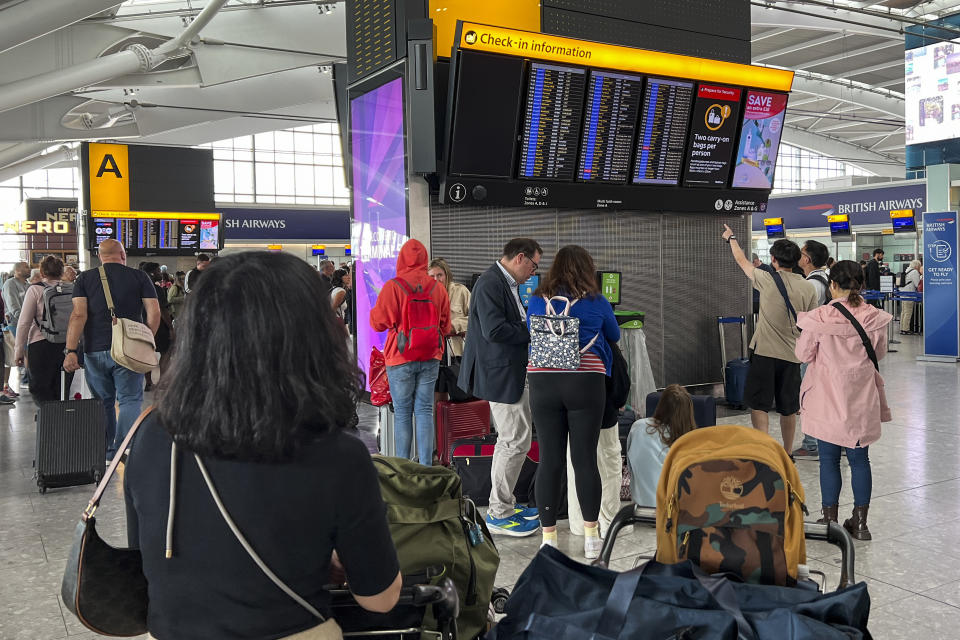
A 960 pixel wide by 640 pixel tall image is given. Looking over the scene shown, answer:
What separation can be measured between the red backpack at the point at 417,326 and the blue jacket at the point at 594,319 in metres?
1.37

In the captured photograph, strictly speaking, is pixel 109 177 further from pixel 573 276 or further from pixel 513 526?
pixel 573 276

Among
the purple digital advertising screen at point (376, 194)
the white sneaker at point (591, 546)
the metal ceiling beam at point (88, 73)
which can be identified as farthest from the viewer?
the metal ceiling beam at point (88, 73)

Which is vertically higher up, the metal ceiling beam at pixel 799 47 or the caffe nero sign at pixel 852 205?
the metal ceiling beam at pixel 799 47

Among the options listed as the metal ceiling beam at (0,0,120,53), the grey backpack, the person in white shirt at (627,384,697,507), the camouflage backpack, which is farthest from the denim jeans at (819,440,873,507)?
the metal ceiling beam at (0,0,120,53)

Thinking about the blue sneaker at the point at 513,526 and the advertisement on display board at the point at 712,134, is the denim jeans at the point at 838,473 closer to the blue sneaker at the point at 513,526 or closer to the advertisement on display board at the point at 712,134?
the blue sneaker at the point at 513,526

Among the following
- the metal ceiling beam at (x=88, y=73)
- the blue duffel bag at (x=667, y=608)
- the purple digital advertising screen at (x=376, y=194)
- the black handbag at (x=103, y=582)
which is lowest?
the blue duffel bag at (x=667, y=608)

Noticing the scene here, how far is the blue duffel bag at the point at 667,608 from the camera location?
80.4 inches

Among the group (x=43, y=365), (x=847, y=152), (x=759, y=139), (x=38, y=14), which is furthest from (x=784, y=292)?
(x=847, y=152)

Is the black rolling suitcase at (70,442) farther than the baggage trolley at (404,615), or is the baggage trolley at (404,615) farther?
the black rolling suitcase at (70,442)

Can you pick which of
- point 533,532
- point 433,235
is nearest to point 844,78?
point 433,235

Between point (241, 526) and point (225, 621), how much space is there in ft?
0.60

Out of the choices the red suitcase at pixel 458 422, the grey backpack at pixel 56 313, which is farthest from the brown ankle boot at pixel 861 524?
the grey backpack at pixel 56 313

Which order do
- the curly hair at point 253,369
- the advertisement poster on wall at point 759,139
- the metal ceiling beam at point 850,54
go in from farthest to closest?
the metal ceiling beam at point 850,54
the advertisement poster on wall at point 759,139
the curly hair at point 253,369

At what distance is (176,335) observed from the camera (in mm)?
1524
